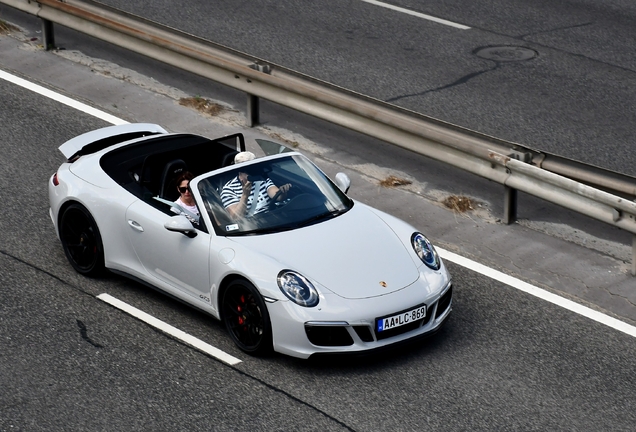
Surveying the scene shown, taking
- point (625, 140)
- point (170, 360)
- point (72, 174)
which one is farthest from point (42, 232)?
point (625, 140)

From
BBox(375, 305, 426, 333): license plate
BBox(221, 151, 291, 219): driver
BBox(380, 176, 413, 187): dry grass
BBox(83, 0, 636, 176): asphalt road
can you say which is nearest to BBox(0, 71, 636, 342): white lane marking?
BBox(380, 176, 413, 187): dry grass

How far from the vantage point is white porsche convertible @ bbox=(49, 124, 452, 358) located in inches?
290

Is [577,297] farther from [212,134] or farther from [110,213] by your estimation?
[212,134]

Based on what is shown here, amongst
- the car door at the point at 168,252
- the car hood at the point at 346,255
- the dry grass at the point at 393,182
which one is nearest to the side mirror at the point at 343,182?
the car hood at the point at 346,255

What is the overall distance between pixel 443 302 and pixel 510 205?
7.73 feet

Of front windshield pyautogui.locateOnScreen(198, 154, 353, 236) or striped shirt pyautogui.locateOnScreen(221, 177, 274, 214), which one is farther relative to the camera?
striped shirt pyautogui.locateOnScreen(221, 177, 274, 214)

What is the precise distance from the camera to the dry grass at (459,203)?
1020 centimetres

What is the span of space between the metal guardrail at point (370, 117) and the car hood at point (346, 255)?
1.96 metres

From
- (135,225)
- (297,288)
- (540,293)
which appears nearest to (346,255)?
(297,288)

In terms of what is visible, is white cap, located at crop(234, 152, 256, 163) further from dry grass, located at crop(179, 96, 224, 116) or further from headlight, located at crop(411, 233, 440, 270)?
dry grass, located at crop(179, 96, 224, 116)

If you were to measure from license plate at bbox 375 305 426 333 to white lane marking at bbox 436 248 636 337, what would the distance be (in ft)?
5.27

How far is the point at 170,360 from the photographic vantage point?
759 centimetres

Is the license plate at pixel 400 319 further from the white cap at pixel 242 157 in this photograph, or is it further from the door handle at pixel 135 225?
the door handle at pixel 135 225

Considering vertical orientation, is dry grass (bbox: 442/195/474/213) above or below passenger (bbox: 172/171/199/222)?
below
